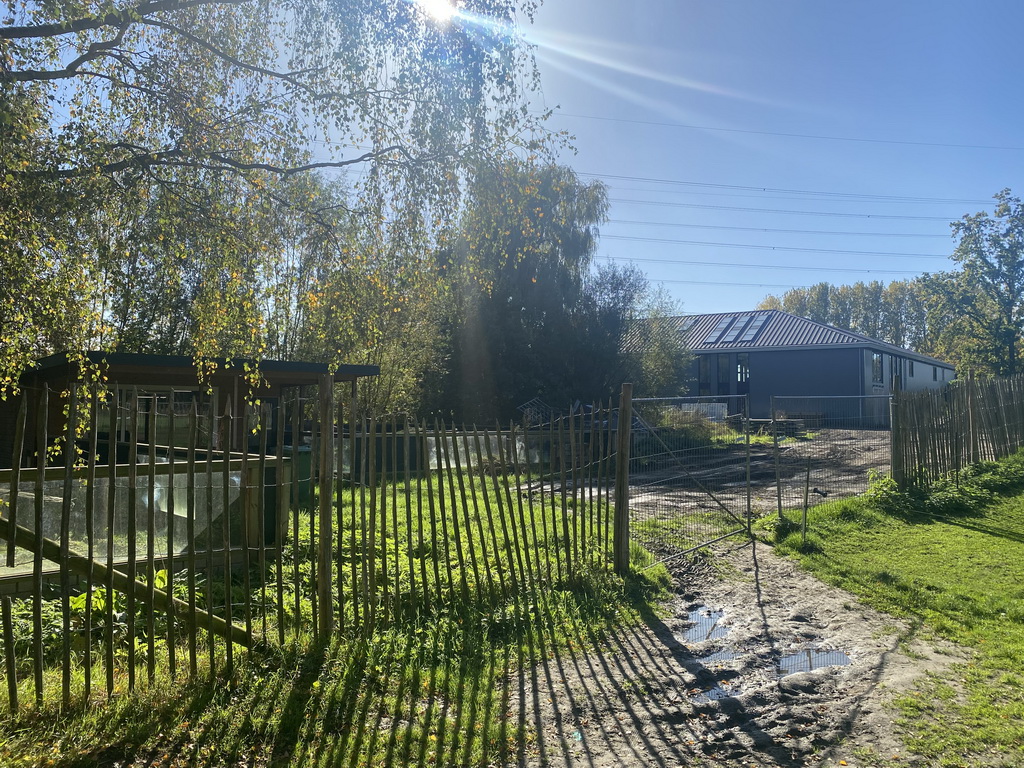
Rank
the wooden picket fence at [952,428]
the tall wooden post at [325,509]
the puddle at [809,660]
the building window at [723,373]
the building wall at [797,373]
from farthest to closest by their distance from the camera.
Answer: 1. the building window at [723,373]
2. the building wall at [797,373]
3. the wooden picket fence at [952,428]
4. the tall wooden post at [325,509]
5. the puddle at [809,660]

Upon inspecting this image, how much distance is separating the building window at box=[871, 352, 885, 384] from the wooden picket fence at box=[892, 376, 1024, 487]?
1912 centimetres

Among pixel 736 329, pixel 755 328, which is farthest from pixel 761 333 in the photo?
pixel 736 329

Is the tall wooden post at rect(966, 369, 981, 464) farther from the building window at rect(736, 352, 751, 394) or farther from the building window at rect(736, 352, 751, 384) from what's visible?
the building window at rect(736, 352, 751, 384)

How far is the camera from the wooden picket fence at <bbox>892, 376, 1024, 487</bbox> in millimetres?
11406

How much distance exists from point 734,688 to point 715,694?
166 mm

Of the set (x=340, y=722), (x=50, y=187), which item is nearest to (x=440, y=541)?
(x=340, y=722)

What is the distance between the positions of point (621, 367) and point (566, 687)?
80.5ft

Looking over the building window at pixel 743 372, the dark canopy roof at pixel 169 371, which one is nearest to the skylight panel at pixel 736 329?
the building window at pixel 743 372

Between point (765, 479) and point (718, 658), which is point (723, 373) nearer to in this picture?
point (765, 479)

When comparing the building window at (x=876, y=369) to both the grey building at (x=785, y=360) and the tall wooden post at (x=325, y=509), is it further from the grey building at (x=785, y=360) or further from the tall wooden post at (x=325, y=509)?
the tall wooden post at (x=325, y=509)

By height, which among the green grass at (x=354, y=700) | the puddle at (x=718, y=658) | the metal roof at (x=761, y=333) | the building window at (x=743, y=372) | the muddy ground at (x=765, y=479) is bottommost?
the puddle at (x=718, y=658)

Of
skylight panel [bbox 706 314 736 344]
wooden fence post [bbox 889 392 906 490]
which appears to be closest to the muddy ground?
wooden fence post [bbox 889 392 906 490]

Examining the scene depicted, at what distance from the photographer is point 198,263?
643cm

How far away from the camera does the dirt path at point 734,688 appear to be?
12.8ft
